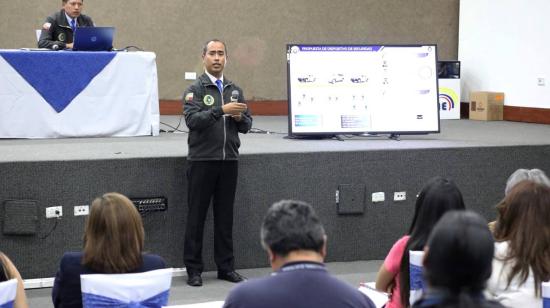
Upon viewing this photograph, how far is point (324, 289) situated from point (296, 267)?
0.29 ft

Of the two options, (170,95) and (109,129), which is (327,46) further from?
(170,95)

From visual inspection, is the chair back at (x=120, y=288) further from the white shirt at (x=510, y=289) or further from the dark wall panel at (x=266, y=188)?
the dark wall panel at (x=266, y=188)

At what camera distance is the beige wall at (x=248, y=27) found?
10.7 metres

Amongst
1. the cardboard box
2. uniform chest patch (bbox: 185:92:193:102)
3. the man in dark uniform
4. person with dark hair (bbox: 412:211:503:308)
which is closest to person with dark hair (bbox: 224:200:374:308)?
person with dark hair (bbox: 412:211:503:308)

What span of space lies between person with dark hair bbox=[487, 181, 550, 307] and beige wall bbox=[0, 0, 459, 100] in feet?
27.3

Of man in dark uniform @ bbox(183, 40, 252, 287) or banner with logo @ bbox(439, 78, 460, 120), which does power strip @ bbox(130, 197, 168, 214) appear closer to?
man in dark uniform @ bbox(183, 40, 252, 287)

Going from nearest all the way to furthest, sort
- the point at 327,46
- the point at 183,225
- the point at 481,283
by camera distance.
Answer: the point at 481,283, the point at 183,225, the point at 327,46

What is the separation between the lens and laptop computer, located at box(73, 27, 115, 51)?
7.16 m

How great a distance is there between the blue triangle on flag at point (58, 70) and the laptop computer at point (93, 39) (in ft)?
0.43

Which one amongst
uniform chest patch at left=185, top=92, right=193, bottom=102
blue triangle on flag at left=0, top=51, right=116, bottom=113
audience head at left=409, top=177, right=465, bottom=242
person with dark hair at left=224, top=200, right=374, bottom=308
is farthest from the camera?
blue triangle on flag at left=0, top=51, right=116, bottom=113

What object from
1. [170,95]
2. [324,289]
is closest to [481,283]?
[324,289]

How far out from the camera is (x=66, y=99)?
710 centimetres

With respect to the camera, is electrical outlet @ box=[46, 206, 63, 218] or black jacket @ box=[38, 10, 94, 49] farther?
black jacket @ box=[38, 10, 94, 49]

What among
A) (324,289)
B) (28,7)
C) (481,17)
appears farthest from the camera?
(481,17)
